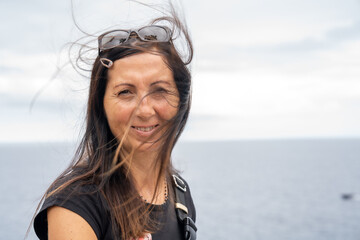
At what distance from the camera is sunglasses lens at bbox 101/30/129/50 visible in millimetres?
2829

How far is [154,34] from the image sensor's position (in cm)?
295

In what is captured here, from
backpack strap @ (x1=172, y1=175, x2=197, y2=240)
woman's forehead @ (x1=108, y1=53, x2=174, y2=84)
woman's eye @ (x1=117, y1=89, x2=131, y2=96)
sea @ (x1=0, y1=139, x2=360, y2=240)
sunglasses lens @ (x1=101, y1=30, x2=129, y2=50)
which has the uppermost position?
sunglasses lens @ (x1=101, y1=30, x2=129, y2=50)

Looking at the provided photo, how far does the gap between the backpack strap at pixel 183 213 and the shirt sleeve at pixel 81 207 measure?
0.73 m

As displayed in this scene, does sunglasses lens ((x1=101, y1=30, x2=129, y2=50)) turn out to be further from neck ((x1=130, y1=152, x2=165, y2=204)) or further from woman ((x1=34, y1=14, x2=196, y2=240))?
neck ((x1=130, y1=152, x2=165, y2=204))

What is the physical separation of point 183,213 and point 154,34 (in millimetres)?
1342

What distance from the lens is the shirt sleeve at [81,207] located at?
227 centimetres

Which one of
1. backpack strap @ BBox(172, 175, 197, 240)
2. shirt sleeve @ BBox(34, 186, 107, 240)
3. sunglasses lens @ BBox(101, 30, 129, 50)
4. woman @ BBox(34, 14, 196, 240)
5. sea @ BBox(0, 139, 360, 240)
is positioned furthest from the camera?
sea @ BBox(0, 139, 360, 240)

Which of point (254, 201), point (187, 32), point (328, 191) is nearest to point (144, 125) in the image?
point (187, 32)

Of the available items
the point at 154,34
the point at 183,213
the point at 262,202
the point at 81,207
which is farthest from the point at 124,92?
the point at 262,202

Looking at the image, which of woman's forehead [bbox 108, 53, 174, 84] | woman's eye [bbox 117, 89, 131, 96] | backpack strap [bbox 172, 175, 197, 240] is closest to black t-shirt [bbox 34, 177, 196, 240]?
backpack strap [bbox 172, 175, 197, 240]

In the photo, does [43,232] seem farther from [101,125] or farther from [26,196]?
[26,196]

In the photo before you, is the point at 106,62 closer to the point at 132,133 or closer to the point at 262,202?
the point at 132,133

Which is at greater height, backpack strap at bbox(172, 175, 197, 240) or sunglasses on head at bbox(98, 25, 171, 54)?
sunglasses on head at bbox(98, 25, 171, 54)

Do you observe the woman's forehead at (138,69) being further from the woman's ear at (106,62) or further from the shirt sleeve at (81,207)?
the shirt sleeve at (81,207)
